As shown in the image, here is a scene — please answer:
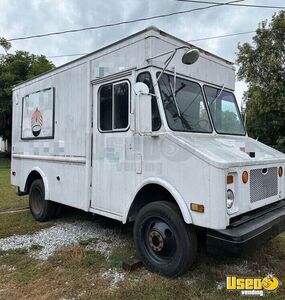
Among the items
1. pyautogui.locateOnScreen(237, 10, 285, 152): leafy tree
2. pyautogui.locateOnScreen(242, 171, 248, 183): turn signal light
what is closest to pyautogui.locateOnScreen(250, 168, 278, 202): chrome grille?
pyautogui.locateOnScreen(242, 171, 248, 183): turn signal light

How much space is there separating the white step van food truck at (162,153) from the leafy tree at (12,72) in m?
16.9

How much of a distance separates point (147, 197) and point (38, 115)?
313 centimetres

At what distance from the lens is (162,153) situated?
3625 millimetres

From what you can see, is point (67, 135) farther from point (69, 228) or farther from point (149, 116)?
point (149, 116)

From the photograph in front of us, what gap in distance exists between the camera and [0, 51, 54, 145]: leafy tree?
20.7 m

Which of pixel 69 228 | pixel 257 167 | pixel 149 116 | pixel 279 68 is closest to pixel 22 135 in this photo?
pixel 69 228

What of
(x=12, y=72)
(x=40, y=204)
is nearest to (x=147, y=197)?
(x=40, y=204)

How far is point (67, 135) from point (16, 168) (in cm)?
228

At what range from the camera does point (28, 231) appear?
5418 mm

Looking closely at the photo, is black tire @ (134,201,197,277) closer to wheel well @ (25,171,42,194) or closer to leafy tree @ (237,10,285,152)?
wheel well @ (25,171,42,194)

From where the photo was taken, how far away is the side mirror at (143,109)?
349cm

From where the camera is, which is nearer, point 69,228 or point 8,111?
point 69,228

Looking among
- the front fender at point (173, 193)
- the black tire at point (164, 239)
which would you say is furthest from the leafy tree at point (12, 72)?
the black tire at point (164, 239)

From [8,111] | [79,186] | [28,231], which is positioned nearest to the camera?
[79,186]
